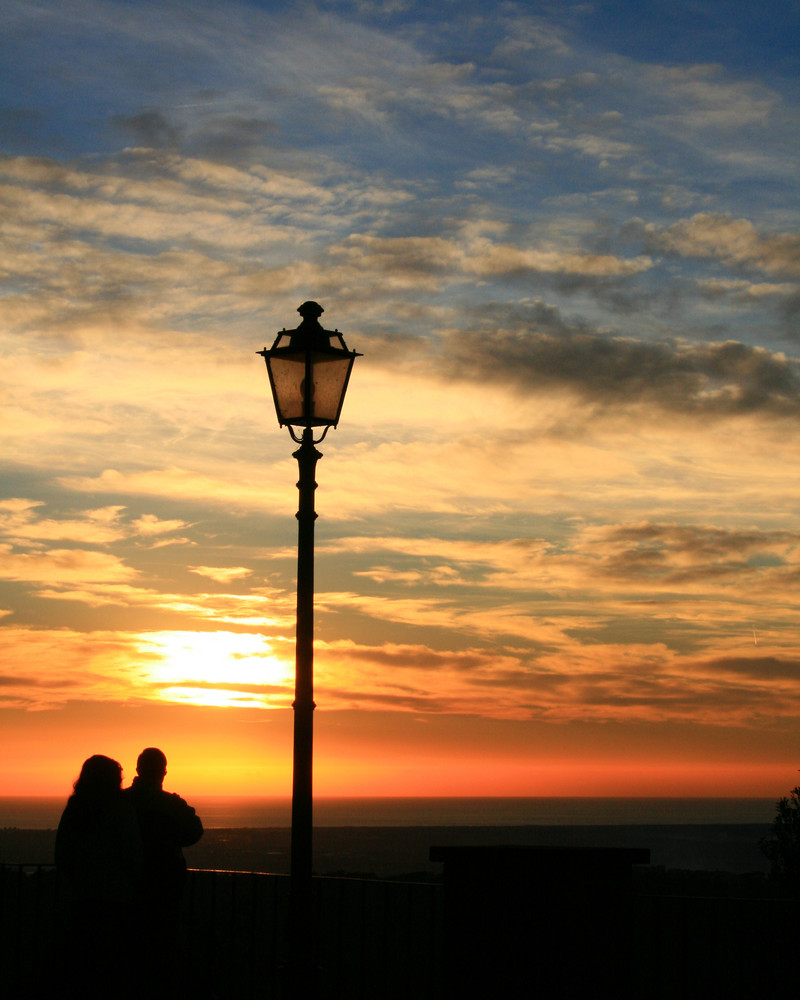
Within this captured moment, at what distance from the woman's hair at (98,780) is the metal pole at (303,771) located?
4.83 ft

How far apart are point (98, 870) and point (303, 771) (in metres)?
1.78

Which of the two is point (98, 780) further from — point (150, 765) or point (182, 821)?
point (182, 821)

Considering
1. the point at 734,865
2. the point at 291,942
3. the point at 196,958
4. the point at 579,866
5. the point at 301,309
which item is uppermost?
the point at 301,309

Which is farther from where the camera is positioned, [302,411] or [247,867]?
[247,867]

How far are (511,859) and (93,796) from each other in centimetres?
323

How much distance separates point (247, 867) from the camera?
387 feet

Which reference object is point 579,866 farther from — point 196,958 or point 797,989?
point 196,958

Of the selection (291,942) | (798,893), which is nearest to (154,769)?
(291,942)

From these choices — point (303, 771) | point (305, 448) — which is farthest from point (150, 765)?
point (305, 448)

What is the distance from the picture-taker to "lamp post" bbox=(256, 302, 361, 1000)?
253 inches

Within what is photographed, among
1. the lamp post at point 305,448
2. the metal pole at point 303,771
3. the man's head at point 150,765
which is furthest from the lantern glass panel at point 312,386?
the man's head at point 150,765

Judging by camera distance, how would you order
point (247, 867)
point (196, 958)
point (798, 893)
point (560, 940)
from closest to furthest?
1. point (560, 940)
2. point (196, 958)
3. point (798, 893)
4. point (247, 867)

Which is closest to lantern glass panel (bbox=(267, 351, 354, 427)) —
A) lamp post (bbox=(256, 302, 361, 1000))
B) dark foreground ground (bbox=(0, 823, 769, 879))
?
lamp post (bbox=(256, 302, 361, 1000))

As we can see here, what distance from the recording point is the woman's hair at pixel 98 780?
23.3 feet
